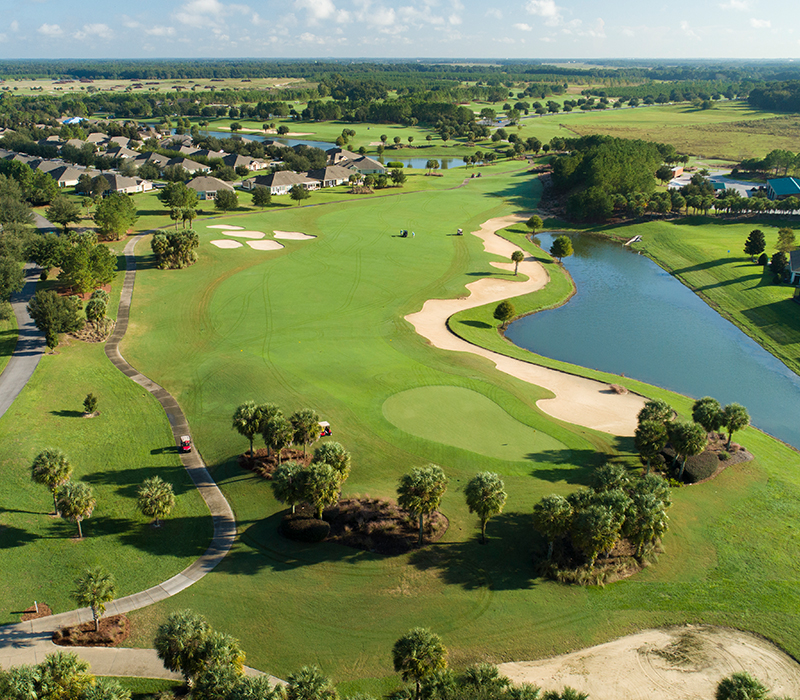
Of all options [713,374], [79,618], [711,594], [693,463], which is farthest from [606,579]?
[713,374]

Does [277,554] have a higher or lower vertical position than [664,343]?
lower

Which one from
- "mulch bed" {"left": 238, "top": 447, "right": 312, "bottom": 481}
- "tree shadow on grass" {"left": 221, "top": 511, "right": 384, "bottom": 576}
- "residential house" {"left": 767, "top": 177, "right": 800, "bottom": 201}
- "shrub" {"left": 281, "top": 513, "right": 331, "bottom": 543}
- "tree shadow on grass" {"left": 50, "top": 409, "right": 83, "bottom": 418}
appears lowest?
"tree shadow on grass" {"left": 221, "top": 511, "right": 384, "bottom": 576}

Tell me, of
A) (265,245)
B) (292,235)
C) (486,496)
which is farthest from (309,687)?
(292,235)

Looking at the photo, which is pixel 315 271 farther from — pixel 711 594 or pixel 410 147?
pixel 410 147

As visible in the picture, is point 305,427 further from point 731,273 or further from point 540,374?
point 731,273

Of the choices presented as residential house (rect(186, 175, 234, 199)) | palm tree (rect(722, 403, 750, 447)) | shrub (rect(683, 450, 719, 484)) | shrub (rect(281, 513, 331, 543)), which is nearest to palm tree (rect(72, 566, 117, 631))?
shrub (rect(281, 513, 331, 543))

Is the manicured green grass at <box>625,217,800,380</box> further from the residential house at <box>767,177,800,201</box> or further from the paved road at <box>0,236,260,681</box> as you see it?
the paved road at <box>0,236,260,681</box>
